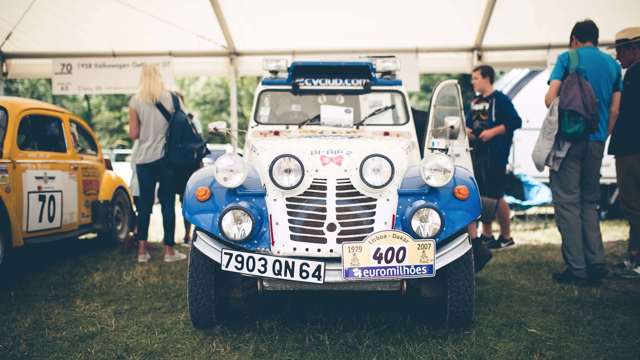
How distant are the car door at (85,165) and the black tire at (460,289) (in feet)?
14.9

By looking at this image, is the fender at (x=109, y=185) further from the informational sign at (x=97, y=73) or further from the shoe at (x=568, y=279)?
the shoe at (x=568, y=279)

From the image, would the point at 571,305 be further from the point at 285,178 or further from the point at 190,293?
the point at 190,293

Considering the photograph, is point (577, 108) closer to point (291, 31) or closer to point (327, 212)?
point (327, 212)

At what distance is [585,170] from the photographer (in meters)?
4.50

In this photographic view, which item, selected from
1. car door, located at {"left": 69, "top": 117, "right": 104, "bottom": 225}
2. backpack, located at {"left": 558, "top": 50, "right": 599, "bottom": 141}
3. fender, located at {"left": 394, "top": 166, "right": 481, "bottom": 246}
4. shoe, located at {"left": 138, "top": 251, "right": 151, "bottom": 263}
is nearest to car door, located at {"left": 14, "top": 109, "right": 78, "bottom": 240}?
car door, located at {"left": 69, "top": 117, "right": 104, "bottom": 225}

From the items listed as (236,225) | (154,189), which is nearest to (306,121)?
(236,225)

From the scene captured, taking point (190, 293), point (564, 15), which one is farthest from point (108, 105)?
point (190, 293)

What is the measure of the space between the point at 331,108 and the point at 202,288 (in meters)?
1.88

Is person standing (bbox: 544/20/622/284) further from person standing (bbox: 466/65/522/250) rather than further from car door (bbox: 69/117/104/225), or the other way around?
car door (bbox: 69/117/104/225)

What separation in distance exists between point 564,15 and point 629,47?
11.1ft

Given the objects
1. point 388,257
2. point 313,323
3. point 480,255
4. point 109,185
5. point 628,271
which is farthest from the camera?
point 109,185

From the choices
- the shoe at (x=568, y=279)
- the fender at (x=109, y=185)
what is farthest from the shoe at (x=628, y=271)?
the fender at (x=109, y=185)

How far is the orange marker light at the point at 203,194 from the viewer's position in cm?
324

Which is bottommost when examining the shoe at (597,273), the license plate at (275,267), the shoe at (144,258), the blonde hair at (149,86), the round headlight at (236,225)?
the shoe at (144,258)
